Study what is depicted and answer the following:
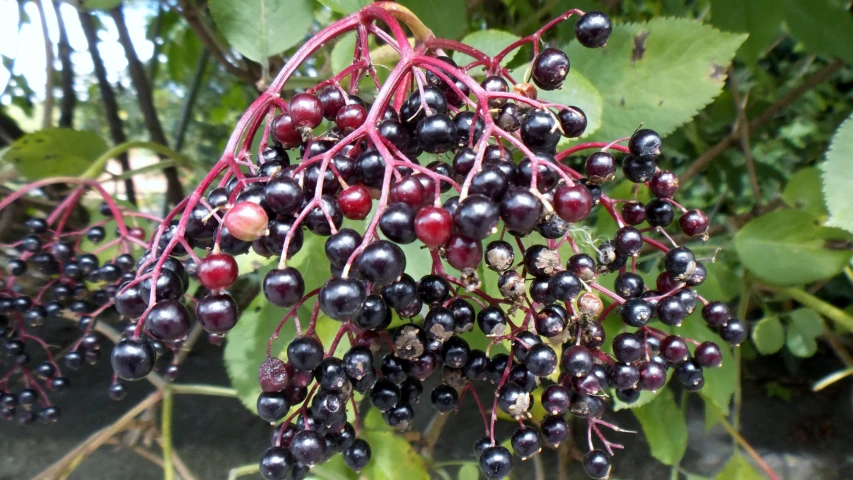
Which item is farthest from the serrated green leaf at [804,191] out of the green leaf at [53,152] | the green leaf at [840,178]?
the green leaf at [53,152]

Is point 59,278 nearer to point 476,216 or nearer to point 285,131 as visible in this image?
point 285,131

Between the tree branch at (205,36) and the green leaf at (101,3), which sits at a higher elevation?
the tree branch at (205,36)

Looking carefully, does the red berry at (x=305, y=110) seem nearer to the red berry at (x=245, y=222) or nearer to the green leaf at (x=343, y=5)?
the red berry at (x=245, y=222)

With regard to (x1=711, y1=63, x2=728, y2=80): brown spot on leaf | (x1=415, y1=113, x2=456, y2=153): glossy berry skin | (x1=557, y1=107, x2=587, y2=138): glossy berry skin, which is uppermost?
(x1=711, y1=63, x2=728, y2=80): brown spot on leaf

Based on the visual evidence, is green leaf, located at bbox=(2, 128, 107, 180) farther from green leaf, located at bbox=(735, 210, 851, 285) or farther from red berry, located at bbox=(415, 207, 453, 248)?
green leaf, located at bbox=(735, 210, 851, 285)

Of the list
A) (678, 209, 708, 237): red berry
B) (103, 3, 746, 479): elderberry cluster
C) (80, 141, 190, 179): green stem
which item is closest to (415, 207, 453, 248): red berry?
(103, 3, 746, 479): elderberry cluster

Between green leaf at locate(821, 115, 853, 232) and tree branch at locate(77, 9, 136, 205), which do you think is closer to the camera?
green leaf at locate(821, 115, 853, 232)
